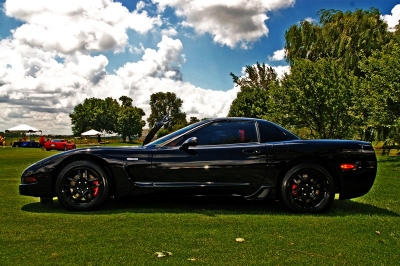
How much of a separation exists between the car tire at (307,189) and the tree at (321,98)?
23.4 meters

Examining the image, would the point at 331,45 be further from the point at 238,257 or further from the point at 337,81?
the point at 238,257

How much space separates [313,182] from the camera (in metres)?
5.71

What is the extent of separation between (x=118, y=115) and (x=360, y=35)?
7385cm

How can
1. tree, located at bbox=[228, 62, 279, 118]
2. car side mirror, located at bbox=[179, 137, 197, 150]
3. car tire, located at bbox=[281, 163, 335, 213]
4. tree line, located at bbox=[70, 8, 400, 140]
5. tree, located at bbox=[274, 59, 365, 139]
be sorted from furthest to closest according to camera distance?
tree, located at bbox=[228, 62, 279, 118], tree, located at bbox=[274, 59, 365, 139], tree line, located at bbox=[70, 8, 400, 140], car tire, located at bbox=[281, 163, 335, 213], car side mirror, located at bbox=[179, 137, 197, 150]

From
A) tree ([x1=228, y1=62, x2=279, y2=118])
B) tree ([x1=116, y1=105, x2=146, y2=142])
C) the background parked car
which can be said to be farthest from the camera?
tree ([x1=116, y1=105, x2=146, y2=142])

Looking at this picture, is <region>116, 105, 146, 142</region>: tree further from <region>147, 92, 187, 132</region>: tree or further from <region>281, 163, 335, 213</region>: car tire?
<region>281, 163, 335, 213</region>: car tire

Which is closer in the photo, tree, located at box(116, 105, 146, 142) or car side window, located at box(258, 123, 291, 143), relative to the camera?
car side window, located at box(258, 123, 291, 143)

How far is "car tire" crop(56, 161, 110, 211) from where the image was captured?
5.62 metres

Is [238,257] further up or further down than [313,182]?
further down

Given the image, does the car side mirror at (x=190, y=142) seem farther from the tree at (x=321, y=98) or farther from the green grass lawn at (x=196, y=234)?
the tree at (x=321, y=98)

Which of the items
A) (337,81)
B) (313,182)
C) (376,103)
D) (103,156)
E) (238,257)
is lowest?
(238,257)

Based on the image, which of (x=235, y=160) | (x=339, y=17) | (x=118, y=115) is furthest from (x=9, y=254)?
(x=118, y=115)

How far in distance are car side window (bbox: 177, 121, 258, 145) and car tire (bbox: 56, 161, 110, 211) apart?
1.27 m

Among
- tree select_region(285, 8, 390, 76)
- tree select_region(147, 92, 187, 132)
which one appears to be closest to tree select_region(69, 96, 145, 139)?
tree select_region(147, 92, 187, 132)
